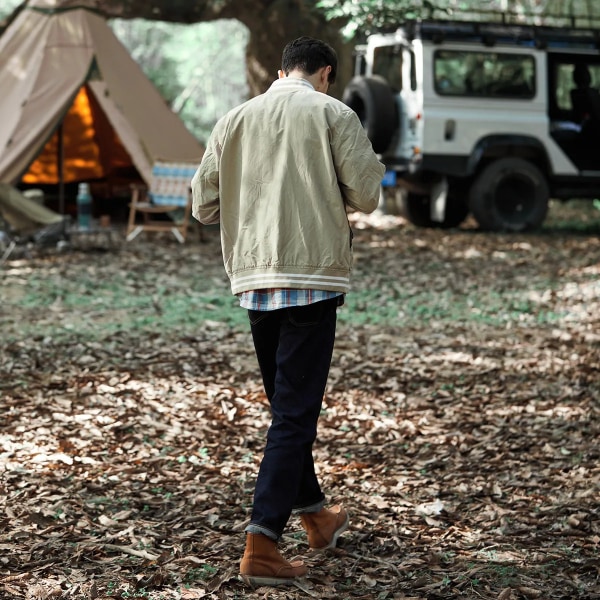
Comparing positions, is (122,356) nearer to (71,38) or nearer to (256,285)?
(256,285)

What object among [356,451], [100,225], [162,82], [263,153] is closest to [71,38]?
[100,225]

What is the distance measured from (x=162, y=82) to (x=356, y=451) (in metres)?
22.8

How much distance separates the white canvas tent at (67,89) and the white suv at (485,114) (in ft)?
8.65

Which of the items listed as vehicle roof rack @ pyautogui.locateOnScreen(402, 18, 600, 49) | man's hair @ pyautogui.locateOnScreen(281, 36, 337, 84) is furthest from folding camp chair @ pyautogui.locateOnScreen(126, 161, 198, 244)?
man's hair @ pyautogui.locateOnScreen(281, 36, 337, 84)

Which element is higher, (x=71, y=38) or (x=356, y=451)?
(x=71, y=38)

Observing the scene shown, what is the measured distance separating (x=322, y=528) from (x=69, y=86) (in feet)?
34.4

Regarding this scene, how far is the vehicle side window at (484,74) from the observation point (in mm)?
13531

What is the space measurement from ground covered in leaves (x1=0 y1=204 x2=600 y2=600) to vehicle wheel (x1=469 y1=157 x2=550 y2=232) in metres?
3.74

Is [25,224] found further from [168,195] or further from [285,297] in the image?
[285,297]

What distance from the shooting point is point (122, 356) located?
7152mm

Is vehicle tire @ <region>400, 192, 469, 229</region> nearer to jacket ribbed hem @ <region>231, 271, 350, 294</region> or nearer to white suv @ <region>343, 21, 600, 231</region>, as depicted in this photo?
white suv @ <region>343, 21, 600, 231</region>

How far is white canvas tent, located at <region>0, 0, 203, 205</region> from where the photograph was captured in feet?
42.4

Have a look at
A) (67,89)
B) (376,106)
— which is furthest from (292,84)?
(67,89)

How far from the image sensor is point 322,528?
387cm
